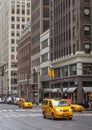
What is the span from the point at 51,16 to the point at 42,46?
39.1 feet

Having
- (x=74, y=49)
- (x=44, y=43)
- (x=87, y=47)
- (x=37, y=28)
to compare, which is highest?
(x=37, y=28)

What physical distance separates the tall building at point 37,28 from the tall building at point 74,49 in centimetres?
1930

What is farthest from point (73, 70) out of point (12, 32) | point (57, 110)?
point (12, 32)

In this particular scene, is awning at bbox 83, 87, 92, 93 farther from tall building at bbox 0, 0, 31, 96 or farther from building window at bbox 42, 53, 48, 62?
tall building at bbox 0, 0, 31, 96

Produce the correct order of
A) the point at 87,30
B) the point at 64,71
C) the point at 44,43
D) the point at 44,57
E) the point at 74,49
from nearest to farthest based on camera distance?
the point at 87,30 < the point at 74,49 < the point at 64,71 < the point at 44,57 < the point at 44,43

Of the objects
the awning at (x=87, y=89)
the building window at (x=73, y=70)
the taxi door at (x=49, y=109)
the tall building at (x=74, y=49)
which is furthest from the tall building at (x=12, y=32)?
the taxi door at (x=49, y=109)

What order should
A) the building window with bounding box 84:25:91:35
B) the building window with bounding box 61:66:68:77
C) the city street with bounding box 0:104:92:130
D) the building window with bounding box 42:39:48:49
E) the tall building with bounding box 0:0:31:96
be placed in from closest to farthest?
the city street with bounding box 0:104:92:130
the building window with bounding box 84:25:91:35
the building window with bounding box 61:66:68:77
the building window with bounding box 42:39:48:49
the tall building with bounding box 0:0:31:96

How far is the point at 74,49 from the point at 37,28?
3568 centimetres

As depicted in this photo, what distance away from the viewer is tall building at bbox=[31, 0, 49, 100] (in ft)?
369

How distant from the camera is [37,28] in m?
115

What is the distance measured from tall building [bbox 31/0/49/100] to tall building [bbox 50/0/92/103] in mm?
19296

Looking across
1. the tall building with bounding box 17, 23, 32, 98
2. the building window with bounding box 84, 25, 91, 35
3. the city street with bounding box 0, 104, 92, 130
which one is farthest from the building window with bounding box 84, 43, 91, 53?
the tall building with bounding box 17, 23, 32, 98

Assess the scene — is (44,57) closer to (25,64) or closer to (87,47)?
(87,47)

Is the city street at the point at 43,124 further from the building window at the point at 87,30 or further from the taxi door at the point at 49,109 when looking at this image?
the building window at the point at 87,30
